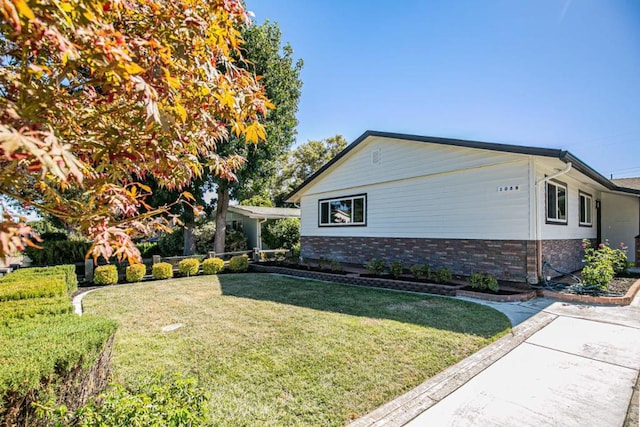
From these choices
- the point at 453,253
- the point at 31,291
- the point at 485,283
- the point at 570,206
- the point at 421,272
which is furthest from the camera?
the point at 570,206

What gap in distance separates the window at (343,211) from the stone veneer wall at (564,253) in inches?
231

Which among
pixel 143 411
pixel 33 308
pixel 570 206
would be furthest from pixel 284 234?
pixel 143 411

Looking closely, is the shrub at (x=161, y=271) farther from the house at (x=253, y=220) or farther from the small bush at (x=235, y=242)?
the house at (x=253, y=220)

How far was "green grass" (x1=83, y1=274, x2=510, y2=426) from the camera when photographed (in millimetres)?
3078

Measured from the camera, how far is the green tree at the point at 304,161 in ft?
108

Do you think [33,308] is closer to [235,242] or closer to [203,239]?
[235,242]

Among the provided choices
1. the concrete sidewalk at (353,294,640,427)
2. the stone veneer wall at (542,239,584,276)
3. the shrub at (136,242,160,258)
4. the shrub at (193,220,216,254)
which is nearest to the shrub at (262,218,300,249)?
the shrub at (193,220,216,254)

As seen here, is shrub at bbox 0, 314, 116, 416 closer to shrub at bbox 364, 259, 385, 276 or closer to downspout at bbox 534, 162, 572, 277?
shrub at bbox 364, 259, 385, 276

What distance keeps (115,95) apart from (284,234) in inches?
671

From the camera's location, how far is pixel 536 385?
3.35 meters

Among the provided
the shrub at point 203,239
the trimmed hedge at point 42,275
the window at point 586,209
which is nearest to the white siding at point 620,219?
the window at point 586,209

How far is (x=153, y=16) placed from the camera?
1.87 meters

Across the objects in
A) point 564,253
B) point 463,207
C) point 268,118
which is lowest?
point 564,253

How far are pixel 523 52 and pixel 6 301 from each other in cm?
1337
